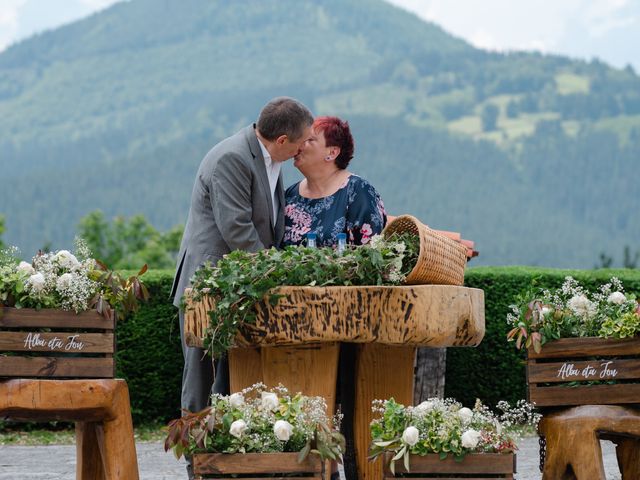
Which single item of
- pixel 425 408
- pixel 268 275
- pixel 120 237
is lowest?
pixel 425 408

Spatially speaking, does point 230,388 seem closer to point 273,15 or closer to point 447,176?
point 447,176

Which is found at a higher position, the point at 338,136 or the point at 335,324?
the point at 338,136

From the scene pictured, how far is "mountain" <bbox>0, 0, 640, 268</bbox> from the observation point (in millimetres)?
77438

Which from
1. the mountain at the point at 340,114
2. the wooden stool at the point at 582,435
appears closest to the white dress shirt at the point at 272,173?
the wooden stool at the point at 582,435

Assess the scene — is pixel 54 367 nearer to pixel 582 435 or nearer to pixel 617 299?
pixel 582 435

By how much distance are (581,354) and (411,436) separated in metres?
1.01

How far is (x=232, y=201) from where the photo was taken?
5125 mm

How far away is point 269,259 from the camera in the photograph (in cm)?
453

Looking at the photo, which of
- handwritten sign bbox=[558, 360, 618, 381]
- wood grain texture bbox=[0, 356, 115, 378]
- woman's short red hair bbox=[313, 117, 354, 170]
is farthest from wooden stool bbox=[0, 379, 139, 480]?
handwritten sign bbox=[558, 360, 618, 381]

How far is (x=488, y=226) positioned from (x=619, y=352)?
7245 cm

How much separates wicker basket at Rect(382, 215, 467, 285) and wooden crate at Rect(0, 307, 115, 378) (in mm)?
1396

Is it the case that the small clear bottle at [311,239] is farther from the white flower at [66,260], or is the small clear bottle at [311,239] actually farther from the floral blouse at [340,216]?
the white flower at [66,260]

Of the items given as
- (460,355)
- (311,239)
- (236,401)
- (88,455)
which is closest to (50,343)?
(88,455)

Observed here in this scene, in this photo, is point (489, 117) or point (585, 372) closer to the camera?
point (585, 372)
